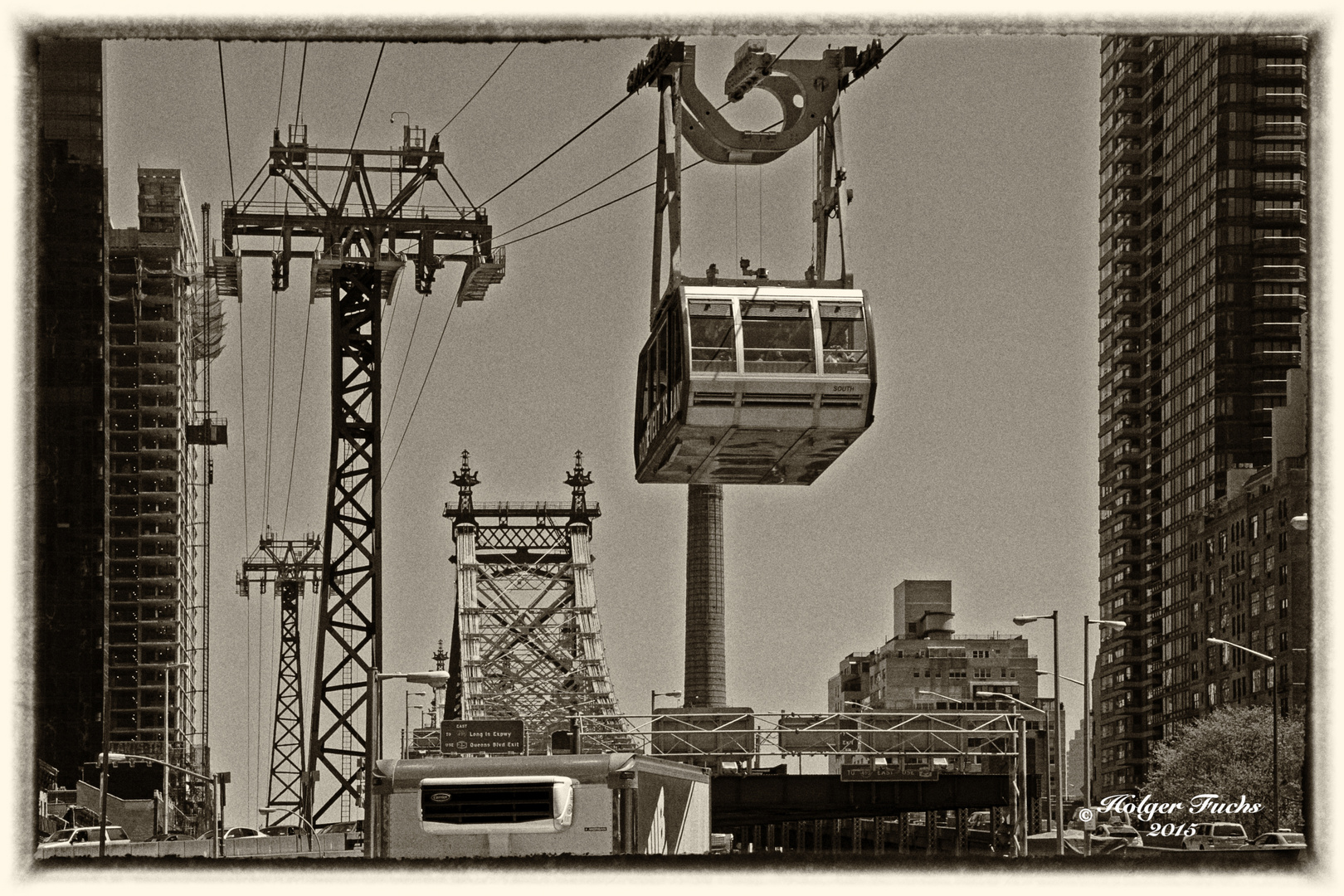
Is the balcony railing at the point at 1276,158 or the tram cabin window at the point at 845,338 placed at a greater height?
the balcony railing at the point at 1276,158

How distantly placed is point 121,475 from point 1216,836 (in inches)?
5189

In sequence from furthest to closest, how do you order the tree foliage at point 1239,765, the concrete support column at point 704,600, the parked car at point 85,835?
the concrete support column at point 704,600 < the tree foliage at point 1239,765 < the parked car at point 85,835

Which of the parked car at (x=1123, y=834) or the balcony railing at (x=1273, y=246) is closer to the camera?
the parked car at (x=1123, y=834)

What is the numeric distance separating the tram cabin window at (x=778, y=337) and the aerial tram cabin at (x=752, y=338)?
22mm

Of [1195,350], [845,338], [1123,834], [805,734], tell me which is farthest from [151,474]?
[845,338]

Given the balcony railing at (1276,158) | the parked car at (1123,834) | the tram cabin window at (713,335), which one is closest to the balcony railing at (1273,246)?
the balcony railing at (1276,158)

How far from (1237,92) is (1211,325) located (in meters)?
17.9

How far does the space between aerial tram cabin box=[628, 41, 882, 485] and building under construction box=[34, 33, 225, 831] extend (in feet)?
162

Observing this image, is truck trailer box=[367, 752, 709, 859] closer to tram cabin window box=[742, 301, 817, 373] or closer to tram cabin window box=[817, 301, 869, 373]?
tram cabin window box=[742, 301, 817, 373]

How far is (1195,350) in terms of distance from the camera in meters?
185

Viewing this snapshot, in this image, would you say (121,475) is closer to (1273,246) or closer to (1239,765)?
(1273,246)

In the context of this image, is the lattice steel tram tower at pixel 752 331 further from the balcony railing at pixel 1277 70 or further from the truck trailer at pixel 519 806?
the balcony railing at pixel 1277 70

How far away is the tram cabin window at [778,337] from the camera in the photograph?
4316cm

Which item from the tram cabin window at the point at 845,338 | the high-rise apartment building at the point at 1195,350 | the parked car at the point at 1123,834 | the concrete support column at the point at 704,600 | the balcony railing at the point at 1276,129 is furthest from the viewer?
the balcony railing at the point at 1276,129
